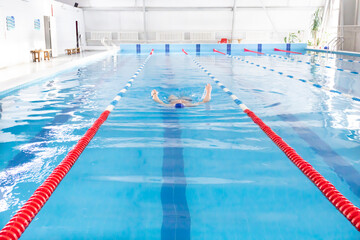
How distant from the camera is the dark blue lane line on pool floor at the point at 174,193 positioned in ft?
5.03

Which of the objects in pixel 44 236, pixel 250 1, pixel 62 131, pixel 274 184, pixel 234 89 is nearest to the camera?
pixel 44 236

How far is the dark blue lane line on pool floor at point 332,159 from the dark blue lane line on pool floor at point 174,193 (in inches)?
38.2

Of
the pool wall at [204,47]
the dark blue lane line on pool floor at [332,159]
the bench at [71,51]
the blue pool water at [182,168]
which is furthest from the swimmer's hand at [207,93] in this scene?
the pool wall at [204,47]

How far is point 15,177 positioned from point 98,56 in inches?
414

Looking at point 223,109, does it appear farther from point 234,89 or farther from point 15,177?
point 15,177

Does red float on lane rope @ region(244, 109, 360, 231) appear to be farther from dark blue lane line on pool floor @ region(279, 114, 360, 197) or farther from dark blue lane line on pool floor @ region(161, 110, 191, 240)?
dark blue lane line on pool floor @ region(161, 110, 191, 240)

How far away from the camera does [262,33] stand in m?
17.9

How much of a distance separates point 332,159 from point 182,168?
3.50ft

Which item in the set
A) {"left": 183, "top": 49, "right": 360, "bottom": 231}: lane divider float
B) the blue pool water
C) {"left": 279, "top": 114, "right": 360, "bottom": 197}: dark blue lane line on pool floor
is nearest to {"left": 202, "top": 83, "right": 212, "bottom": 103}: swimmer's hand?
the blue pool water

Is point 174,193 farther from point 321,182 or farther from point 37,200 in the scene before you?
point 321,182

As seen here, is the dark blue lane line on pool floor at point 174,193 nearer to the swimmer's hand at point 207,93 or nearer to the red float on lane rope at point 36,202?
the red float on lane rope at point 36,202

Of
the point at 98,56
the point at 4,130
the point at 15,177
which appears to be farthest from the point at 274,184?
the point at 98,56

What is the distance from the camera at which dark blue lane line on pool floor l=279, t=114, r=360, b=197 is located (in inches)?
79.0

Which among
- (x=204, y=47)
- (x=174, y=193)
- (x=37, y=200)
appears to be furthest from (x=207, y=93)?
(x=204, y=47)
